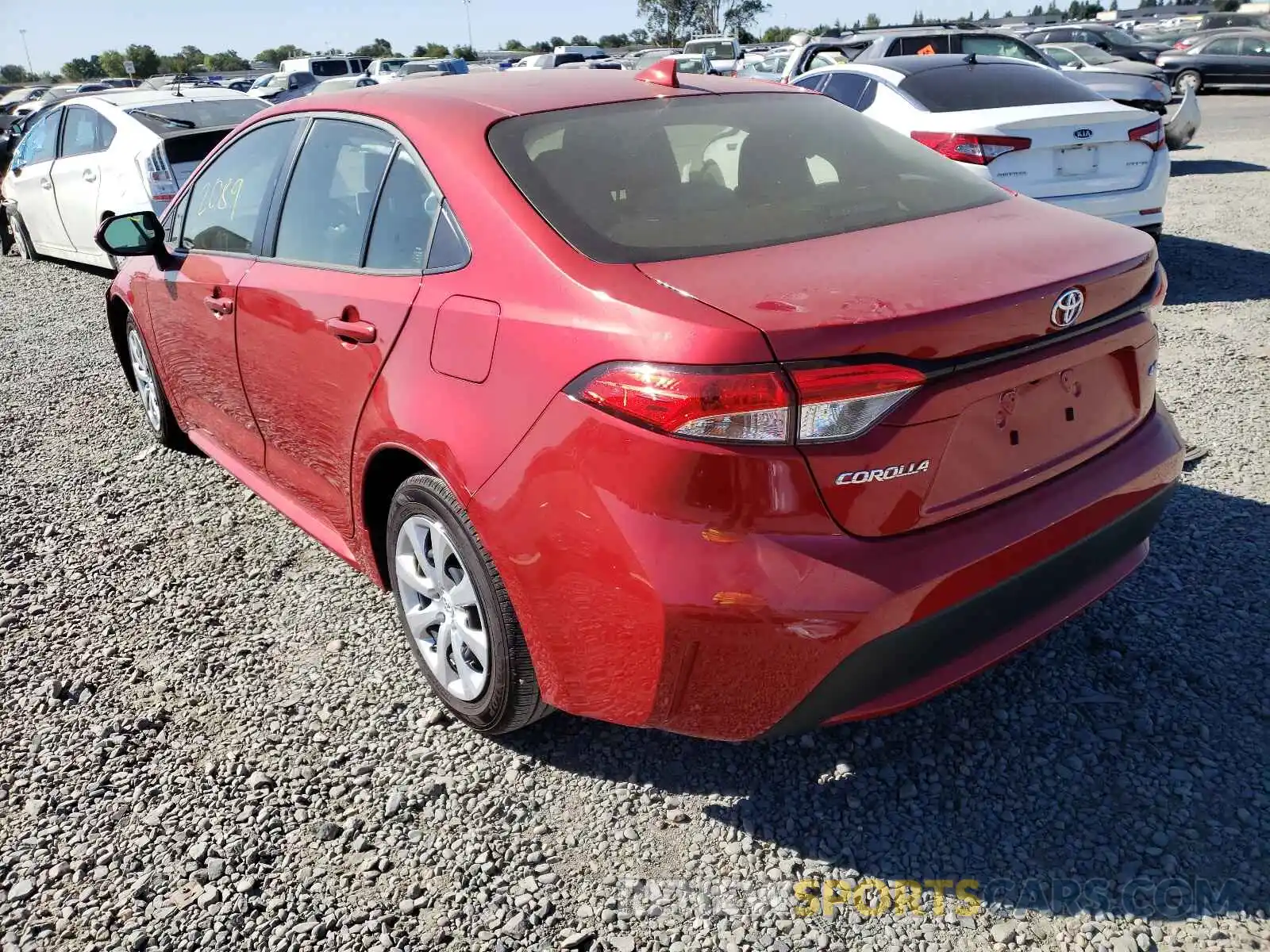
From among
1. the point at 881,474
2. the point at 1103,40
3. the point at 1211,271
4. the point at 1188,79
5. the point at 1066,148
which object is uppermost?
the point at 881,474

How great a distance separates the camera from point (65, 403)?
594 centimetres

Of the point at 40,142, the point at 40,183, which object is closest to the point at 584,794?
the point at 40,183

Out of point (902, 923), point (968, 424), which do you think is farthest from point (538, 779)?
point (968, 424)

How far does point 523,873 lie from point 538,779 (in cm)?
32

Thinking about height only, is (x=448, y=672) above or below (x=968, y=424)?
below

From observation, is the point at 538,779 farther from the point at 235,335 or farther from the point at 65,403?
the point at 65,403

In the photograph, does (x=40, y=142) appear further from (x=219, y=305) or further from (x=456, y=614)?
(x=456, y=614)

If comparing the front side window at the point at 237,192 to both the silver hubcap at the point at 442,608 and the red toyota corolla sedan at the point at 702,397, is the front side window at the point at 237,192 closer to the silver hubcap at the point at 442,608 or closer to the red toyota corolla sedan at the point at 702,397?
the red toyota corolla sedan at the point at 702,397

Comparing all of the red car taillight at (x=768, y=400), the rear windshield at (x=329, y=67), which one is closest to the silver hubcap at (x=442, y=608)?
the red car taillight at (x=768, y=400)

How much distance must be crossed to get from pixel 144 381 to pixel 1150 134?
620 centimetres

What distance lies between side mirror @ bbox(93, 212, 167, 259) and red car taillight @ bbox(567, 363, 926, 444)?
2863 millimetres

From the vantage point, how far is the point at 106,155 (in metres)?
8.72

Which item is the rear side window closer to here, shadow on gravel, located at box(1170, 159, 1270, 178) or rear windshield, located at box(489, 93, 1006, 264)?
shadow on gravel, located at box(1170, 159, 1270, 178)

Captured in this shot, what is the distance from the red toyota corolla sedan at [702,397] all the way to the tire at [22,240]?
9591 millimetres
